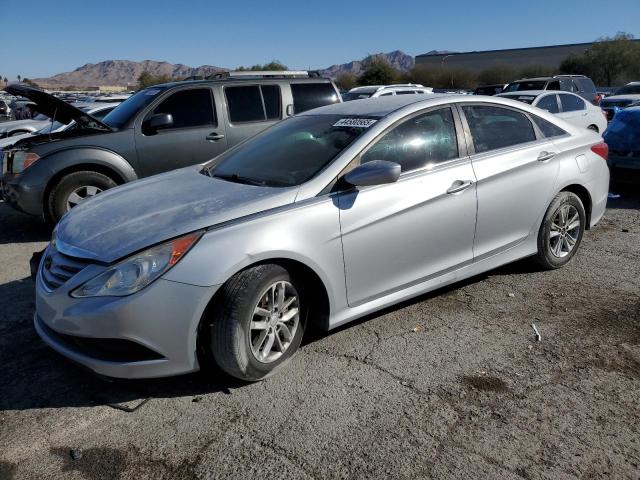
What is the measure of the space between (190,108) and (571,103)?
9269mm

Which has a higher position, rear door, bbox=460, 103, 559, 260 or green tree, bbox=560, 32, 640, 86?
rear door, bbox=460, 103, 559, 260

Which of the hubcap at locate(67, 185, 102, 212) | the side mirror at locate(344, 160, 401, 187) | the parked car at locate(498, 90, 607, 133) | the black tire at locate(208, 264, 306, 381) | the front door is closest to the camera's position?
the black tire at locate(208, 264, 306, 381)

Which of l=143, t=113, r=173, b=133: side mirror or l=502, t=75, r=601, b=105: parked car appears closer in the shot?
l=143, t=113, r=173, b=133: side mirror

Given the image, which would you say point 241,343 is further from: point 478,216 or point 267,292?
point 478,216

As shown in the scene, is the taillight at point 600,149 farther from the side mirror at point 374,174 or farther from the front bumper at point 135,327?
the front bumper at point 135,327

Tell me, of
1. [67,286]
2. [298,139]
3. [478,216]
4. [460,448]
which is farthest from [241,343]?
[478,216]

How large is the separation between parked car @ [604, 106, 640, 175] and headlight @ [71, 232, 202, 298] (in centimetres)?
744

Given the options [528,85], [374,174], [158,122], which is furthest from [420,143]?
[528,85]

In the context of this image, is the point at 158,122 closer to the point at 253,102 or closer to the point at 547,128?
the point at 253,102

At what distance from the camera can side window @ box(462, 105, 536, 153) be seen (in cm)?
426

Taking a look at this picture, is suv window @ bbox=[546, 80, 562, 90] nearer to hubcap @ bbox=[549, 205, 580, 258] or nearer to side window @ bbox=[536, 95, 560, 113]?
side window @ bbox=[536, 95, 560, 113]

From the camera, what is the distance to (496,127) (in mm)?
4457

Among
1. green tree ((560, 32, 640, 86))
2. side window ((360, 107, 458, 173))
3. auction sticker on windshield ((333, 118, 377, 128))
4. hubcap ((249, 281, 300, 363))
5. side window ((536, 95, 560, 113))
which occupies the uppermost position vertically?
auction sticker on windshield ((333, 118, 377, 128))

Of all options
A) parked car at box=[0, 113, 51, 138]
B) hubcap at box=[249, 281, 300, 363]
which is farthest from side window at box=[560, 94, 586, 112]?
parked car at box=[0, 113, 51, 138]
